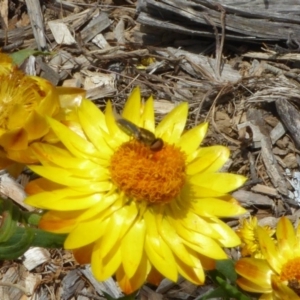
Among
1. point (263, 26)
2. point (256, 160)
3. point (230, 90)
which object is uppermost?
point (263, 26)

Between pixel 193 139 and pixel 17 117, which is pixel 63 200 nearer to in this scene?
pixel 17 117

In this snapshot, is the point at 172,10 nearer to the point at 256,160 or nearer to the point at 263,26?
the point at 263,26

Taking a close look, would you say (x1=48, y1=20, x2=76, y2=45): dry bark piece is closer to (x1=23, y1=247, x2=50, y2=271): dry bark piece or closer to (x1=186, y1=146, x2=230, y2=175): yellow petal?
(x1=23, y1=247, x2=50, y2=271): dry bark piece

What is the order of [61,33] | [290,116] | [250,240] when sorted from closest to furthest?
[250,240]
[290,116]
[61,33]

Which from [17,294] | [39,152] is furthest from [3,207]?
[17,294]

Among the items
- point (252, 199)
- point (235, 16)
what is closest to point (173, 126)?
point (252, 199)

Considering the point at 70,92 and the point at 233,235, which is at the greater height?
the point at 70,92

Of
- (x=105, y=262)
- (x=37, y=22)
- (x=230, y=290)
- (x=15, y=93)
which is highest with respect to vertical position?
(x=15, y=93)
